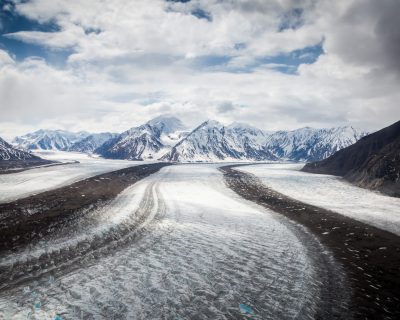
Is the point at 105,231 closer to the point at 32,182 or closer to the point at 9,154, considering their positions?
the point at 32,182

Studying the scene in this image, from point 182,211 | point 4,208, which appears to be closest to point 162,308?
point 182,211

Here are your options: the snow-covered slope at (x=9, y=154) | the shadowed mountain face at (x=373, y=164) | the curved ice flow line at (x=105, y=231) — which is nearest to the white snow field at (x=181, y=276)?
the curved ice flow line at (x=105, y=231)

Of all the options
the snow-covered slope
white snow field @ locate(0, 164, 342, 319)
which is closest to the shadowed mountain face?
white snow field @ locate(0, 164, 342, 319)

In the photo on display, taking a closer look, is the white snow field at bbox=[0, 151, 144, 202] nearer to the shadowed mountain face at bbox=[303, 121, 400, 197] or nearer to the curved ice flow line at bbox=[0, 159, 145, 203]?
the curved ice flow line at bbox=[0, 159, 145, 203]

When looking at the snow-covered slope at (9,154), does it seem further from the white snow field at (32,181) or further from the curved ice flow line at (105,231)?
the curved ice flow line at (105,231)

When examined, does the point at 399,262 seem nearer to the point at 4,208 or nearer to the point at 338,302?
the point at 338,302

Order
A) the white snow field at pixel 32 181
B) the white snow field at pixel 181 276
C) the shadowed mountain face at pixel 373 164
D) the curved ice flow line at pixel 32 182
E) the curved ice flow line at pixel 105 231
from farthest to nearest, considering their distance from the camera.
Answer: the shadowed mountain face at pixel 373 164 → the white snow field at pixel 32 181 → the curved ice flow line at pixel 32 182 → the curved ice flow line at pixel 105 231 → the white snow field at pixel 181 276

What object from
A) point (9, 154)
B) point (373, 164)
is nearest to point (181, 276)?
point (373, 164)
